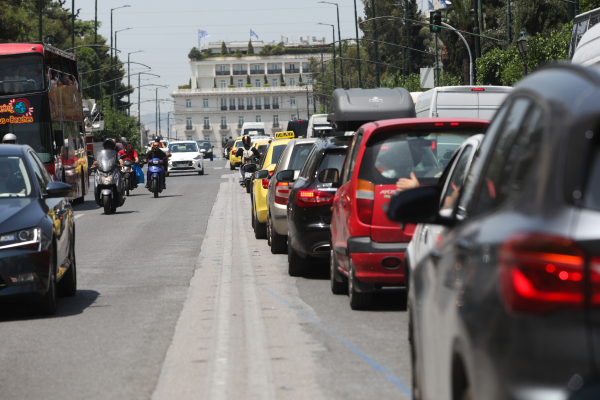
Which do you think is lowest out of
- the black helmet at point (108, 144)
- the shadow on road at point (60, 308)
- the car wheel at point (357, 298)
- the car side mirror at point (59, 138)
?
the shadow on road at point (60, 308)

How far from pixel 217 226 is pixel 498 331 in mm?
15843

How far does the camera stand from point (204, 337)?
7.13 metres

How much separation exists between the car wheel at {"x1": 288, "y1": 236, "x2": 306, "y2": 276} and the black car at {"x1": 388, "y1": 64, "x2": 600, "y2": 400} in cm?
770

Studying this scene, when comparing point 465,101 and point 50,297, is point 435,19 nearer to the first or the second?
point 465,101

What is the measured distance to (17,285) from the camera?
26.0 ft

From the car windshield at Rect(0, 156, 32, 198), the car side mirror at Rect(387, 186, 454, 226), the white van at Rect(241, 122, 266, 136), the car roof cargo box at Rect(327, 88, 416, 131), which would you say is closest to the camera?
the car side mirror at Rect(387, 186, 454, 226)

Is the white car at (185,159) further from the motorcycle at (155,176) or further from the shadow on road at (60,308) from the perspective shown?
the shadow on road at (60,308)

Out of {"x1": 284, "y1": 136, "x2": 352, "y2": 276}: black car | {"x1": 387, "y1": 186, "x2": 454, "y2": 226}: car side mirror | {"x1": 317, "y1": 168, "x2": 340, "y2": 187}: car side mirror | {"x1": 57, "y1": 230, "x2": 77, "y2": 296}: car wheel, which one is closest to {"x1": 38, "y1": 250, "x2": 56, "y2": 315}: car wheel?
{"x1": 57, "y1": 230, "x2": 77, "y2": 296}: car wheel

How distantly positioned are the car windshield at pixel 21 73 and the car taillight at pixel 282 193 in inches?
485

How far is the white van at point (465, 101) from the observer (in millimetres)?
23561

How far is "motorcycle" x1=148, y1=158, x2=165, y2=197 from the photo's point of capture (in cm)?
2855

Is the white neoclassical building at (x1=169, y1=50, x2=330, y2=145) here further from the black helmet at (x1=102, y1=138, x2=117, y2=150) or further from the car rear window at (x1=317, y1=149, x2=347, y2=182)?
the car rear window at (x1=317, y1=149, x2=347, y2=182)

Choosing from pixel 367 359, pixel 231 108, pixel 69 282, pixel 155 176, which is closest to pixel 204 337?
pixel 367 359

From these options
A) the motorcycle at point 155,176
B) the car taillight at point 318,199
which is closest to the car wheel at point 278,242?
the car taillight at point 318,199
